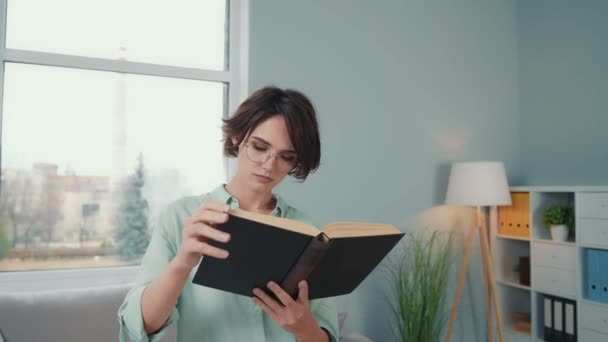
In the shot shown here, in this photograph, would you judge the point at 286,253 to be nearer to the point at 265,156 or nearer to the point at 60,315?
the point at 265,156

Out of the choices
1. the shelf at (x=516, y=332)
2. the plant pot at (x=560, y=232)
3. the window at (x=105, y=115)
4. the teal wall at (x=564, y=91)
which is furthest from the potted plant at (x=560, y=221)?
the window at (x=105, y=115)

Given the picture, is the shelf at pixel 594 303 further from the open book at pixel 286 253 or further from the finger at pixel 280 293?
the finger at pixel 280 293

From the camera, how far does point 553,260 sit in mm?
2928

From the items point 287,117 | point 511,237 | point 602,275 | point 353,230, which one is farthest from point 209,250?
point 511,237

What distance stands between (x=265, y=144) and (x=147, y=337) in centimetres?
46

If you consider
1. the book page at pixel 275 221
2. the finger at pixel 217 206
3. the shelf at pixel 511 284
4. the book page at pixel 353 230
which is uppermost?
the finger at pixel 217 206

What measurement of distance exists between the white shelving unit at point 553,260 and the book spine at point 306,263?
7.44ft

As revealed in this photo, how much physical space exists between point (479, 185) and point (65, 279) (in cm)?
222

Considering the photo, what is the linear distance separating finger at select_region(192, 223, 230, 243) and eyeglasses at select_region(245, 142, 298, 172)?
29 centimetres

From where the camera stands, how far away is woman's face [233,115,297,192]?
1.13 m

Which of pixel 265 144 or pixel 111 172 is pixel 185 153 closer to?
pixel 111 172

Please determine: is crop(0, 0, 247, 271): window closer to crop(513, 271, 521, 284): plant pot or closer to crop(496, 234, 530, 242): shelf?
crop(496, 234, 530, 242): shelf

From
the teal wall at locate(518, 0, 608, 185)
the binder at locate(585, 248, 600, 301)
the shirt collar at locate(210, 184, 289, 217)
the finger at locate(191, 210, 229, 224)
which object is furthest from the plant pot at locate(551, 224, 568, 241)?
the finger at locate(191, 210, 229, 224)

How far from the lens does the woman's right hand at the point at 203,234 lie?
33.9 inches
